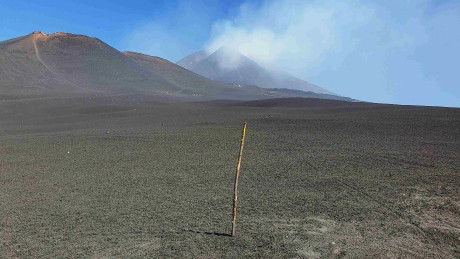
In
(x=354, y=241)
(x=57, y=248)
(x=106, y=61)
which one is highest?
(x=106, y=61)

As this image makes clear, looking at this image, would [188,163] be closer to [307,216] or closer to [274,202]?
[274,202]

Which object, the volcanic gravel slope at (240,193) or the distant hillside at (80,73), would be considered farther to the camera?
the distant hillside at (80,73)

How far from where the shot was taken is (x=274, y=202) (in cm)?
1028

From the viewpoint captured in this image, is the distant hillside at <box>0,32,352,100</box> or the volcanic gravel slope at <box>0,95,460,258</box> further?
the distant hillside at <box>0,32,352,100</box>

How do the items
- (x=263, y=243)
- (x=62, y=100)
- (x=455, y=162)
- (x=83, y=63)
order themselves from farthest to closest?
1. (x=83, y=63)
2. (x=62, y=100)
3. (x=455, y=162)
4. (x=263, y=243)

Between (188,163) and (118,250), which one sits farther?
(188,163)

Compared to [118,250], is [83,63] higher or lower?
higher

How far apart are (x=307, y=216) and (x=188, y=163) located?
6781mm

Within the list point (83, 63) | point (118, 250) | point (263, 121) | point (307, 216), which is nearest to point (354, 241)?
point (307, 216)

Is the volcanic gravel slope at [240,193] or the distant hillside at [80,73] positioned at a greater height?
the distant hillside at [80,73]

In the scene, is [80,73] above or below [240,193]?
above

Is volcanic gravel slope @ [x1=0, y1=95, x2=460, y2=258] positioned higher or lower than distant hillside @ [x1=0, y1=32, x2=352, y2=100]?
lower

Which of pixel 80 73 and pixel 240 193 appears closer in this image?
pixel 240 193

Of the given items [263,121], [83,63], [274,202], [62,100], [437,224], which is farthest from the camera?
[83,63]
